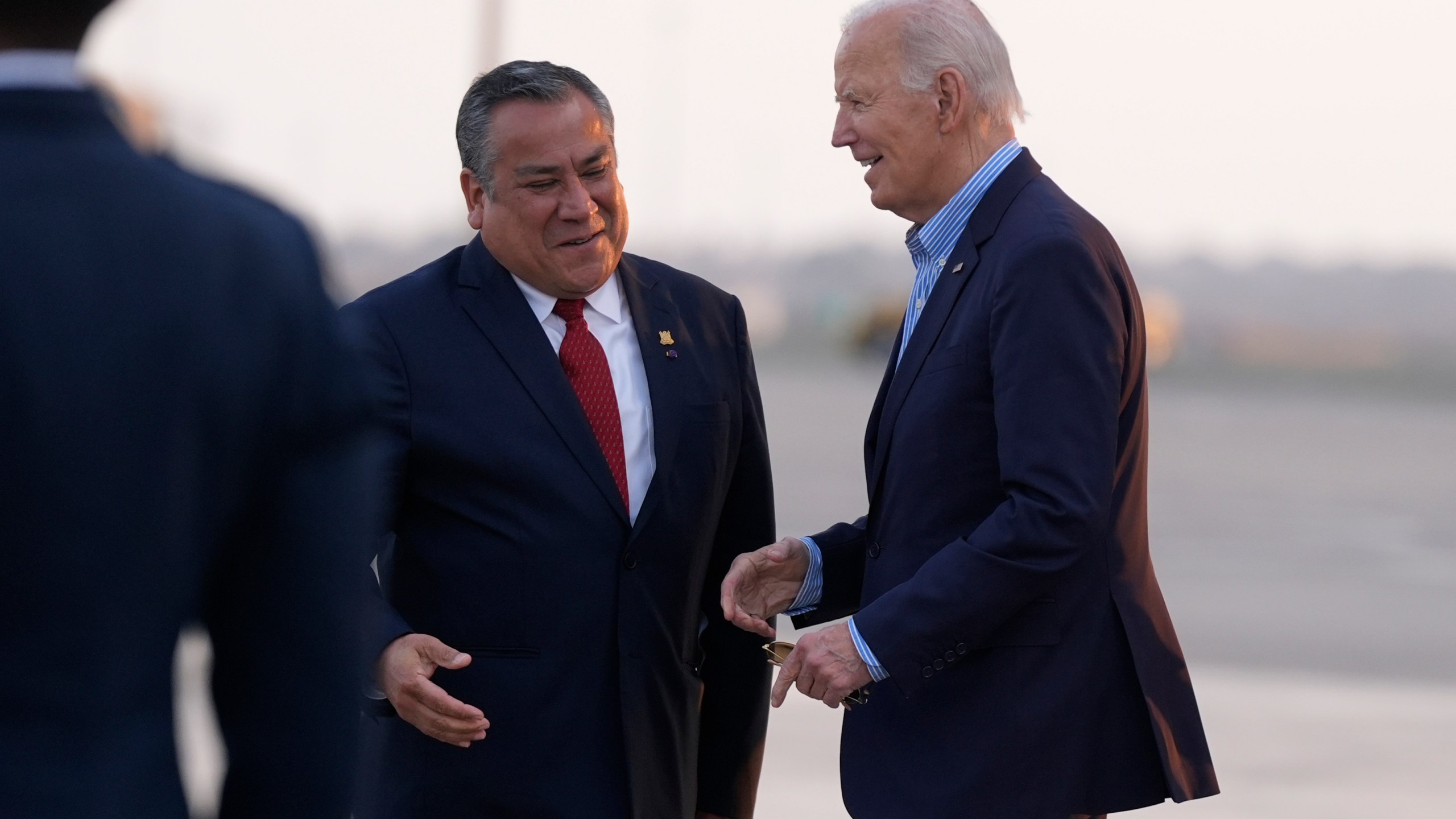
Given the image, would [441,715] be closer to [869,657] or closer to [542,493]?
[542,493]

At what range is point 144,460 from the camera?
4.14ft

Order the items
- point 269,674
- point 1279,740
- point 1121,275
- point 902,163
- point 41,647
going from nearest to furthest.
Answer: point 41,647 → point 269,674 → point 1121,275 → point 902,163 → point 1279,740

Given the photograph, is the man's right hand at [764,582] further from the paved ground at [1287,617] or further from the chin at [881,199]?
the paved ground at [1287,617]

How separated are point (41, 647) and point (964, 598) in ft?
5.23

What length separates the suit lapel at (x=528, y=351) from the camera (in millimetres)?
2963

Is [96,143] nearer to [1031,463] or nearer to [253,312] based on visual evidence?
[253,312]

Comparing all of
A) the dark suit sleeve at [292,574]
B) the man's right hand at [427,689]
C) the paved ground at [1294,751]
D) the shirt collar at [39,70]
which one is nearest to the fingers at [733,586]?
the man's right hand at [427,689]

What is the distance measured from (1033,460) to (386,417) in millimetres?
1194

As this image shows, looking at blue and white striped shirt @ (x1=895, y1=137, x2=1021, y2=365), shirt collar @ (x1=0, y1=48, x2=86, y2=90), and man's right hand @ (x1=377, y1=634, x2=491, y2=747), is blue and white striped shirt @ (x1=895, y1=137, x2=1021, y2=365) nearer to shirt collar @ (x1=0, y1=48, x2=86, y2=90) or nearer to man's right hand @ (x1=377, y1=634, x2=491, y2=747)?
man's right hand @ (x1=377, y1=634, x2=491, y2=747)

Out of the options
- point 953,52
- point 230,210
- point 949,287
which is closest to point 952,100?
point 953,52

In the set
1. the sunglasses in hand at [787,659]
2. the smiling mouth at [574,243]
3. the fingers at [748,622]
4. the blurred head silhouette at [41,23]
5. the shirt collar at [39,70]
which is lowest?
the sunglasses in hand at [787,659]

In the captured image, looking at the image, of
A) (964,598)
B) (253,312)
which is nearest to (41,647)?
(253,312)

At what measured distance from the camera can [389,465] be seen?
2865mm

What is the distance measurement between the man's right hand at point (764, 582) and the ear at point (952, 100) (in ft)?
2.73
